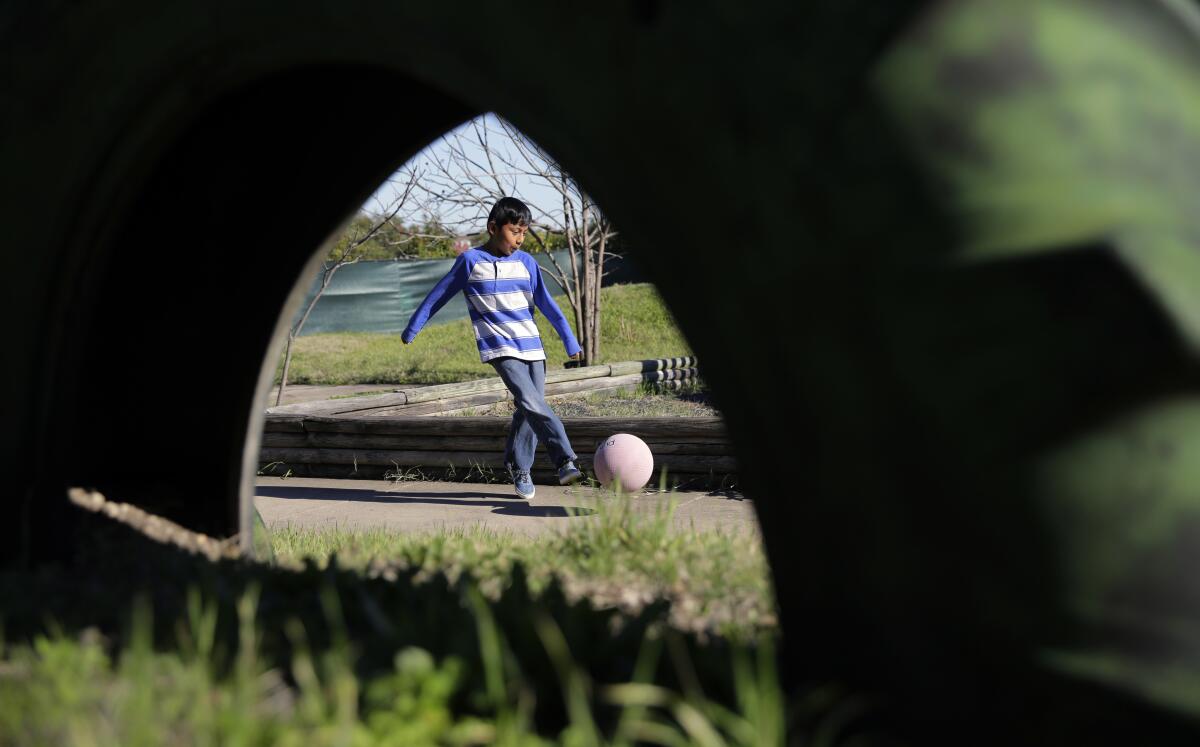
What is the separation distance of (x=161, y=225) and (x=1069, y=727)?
84.9 inches

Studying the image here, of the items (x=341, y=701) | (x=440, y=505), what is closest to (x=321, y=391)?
(x=440, y=505)

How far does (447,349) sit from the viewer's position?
23297 millimetres

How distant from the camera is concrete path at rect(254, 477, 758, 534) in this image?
739cm

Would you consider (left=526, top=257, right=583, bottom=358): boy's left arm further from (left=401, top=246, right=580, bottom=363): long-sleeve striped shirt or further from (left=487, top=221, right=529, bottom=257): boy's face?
(left=487, top=221, right=529, bottom=257): boy's face

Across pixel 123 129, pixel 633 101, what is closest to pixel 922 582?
pixel 633 101

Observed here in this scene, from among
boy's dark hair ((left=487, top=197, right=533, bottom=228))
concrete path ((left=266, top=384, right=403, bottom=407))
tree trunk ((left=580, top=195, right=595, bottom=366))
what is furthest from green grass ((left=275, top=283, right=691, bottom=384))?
boy's dark hair ((left=487, top=197, right=533, bottom=228))

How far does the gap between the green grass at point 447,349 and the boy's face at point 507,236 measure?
35.7ft

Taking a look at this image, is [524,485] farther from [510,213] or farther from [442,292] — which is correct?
[510,213]

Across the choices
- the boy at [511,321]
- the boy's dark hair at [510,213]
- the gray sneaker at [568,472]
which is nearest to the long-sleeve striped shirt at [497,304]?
the boy at [511,321]

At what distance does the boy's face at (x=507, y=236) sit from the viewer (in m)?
7.99

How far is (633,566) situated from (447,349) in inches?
799

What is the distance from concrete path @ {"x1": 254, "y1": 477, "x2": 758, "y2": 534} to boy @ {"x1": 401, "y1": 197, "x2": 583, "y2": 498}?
40cm

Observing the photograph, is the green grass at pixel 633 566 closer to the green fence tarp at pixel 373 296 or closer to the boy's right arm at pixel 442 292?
the boy's right arm at pixel 442 292

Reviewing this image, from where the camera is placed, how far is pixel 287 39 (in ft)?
6.84
